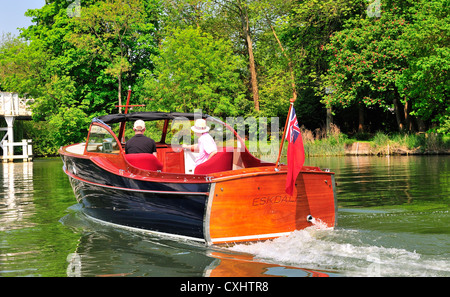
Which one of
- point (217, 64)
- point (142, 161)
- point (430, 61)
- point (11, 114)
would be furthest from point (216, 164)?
point (11, 114)

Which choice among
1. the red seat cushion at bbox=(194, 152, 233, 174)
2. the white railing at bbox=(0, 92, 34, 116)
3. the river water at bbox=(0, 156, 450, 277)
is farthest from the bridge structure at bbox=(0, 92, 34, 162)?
the red seat cushion at bbox=(194, 152, 233, 174)

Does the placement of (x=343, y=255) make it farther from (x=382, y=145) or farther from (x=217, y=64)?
(x=217, y=64)

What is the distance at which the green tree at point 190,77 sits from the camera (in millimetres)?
37312

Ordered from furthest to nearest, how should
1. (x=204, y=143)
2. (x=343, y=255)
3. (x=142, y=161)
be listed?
1. (x=142, y=161)
2. (x=204, y=143)
3. (x=343, y=255)

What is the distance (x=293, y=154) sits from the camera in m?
7.42

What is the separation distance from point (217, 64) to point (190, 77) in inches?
91.7

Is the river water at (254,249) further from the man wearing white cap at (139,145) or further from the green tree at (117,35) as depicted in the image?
the green tree at (117,35)

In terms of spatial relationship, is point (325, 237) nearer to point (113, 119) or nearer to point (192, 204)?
point (192, 204)

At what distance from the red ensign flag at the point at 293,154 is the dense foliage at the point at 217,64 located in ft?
84.5

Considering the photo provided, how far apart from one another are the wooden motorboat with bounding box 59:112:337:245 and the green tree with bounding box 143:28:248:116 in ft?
90.5

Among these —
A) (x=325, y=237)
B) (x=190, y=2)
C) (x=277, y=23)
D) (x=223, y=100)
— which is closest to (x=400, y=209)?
(x=325, y=237)

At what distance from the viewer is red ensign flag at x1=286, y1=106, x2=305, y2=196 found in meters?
7.42

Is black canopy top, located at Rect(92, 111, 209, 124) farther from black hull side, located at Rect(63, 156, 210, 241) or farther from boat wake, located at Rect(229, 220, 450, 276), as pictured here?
boat wake, located at Rect(229, 220, 450, 276)

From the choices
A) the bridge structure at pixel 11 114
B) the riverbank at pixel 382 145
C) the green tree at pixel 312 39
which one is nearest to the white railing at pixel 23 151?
the bridge structure at pixel 11 114
